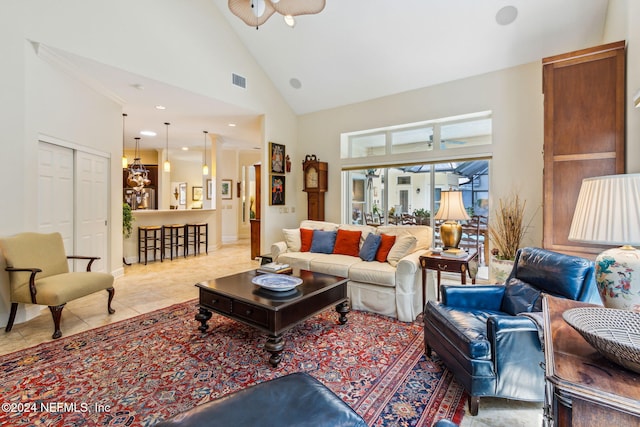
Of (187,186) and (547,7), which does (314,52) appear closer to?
(547,7)

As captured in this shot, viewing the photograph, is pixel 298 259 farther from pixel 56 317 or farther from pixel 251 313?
pixel 56 317

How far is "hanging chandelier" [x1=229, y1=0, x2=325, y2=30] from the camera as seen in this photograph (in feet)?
9.20

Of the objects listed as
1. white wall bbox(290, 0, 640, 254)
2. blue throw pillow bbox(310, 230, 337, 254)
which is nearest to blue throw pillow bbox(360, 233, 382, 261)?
blue throw pillow bbox(310, 230, 337, 254)

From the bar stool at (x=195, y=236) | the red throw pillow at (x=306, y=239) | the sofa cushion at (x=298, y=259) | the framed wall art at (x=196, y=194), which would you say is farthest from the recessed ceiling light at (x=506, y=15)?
the framed wall art at (x=196, y=194)

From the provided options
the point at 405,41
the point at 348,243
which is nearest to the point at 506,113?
the point at 405,41

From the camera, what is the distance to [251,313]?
2.39 m

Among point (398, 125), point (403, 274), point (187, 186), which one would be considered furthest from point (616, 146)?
point (187, 186)

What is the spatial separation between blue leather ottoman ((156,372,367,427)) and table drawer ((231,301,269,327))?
40.0 inches

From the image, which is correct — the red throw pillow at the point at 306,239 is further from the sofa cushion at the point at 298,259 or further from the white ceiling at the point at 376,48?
the white ceiling at the point at 376,48

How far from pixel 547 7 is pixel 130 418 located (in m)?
5.33

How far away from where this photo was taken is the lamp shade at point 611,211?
129 centimetres

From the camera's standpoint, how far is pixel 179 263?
6.02 m

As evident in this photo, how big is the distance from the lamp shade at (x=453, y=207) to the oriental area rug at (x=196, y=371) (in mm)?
1196

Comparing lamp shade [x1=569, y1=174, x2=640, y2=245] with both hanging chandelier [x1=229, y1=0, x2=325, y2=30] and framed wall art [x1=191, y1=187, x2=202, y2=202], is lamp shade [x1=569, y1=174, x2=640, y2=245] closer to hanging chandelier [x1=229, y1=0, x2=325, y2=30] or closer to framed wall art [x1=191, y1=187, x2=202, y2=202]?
hanging chandelier [x1=229, y1=0, x2=325, y2=30]
